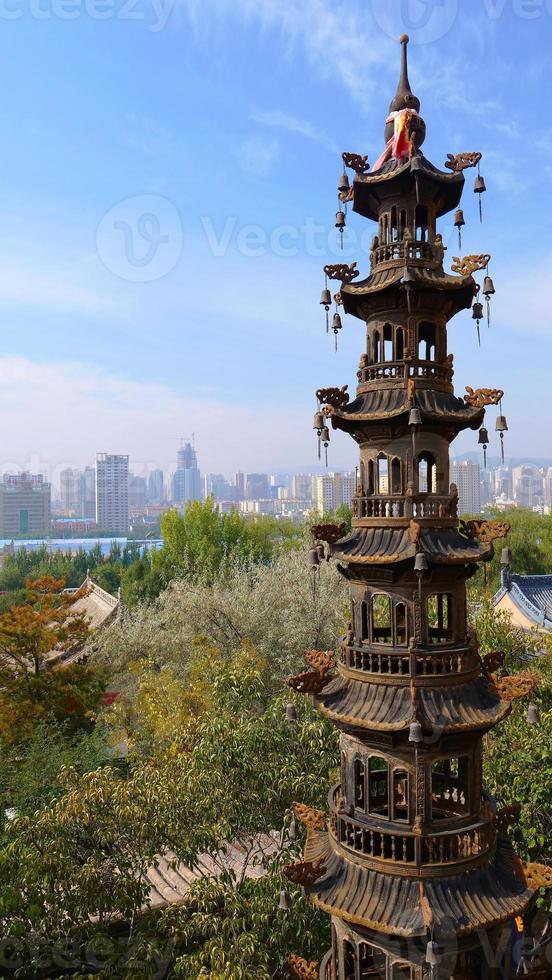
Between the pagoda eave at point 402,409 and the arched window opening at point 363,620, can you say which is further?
the arched window opening at point 363,620

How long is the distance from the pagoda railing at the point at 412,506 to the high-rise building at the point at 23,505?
102951mm

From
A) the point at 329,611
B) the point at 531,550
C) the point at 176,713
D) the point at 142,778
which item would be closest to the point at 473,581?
the point at 531,550

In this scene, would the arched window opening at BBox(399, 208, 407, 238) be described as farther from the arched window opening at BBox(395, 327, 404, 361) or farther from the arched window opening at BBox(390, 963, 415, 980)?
the arched window opening at BBox(390, 963, 415, 980)

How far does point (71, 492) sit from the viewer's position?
136250 millimetres

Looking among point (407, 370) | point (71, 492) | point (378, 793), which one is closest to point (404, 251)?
point (407, 370)

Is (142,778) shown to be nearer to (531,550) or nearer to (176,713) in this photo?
(176,713)

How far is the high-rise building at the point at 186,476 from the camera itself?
139250mm

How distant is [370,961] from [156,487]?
17119cm

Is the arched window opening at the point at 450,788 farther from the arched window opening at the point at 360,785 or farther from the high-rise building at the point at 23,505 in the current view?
the high-rise building at the point at 23,505

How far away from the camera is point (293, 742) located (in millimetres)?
13062

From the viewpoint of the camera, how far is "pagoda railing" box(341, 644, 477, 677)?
8.53 metres

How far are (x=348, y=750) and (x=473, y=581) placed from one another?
34617 millimetres

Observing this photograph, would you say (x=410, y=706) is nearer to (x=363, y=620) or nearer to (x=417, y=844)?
(x=363, y=620)


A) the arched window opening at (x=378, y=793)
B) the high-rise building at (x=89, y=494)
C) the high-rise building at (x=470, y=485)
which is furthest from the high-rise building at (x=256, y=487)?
the arched window opening at (x=378, y=793)
